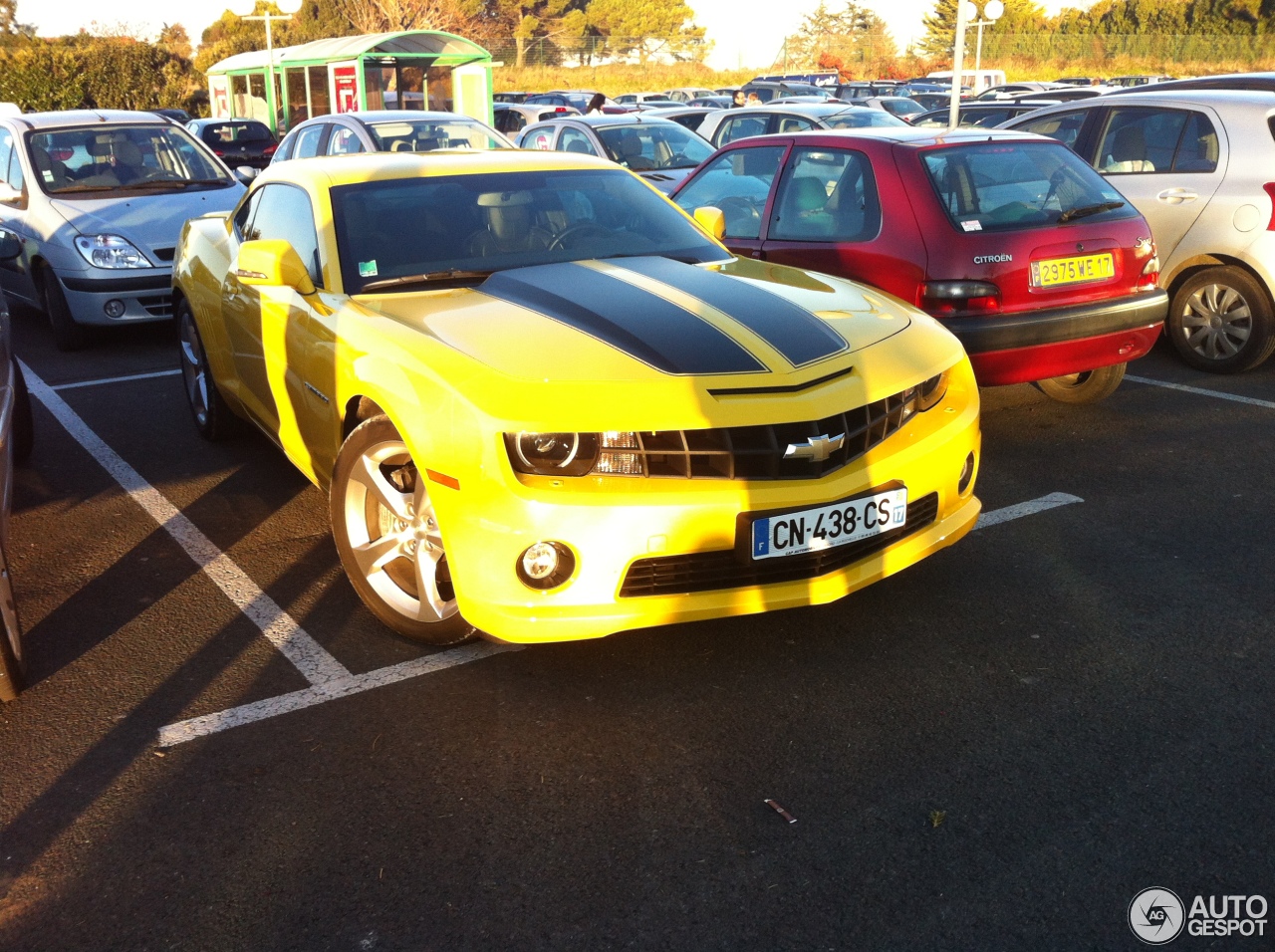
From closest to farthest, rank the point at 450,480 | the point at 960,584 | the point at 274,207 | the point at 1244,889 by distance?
the point at 1244,889, the point at 450,480, the point at 960,584, the point at 274,207

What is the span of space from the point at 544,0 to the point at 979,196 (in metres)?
70.9

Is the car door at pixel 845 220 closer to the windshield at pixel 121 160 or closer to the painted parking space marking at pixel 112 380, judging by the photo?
the painted parking space marking at pixel 112 380

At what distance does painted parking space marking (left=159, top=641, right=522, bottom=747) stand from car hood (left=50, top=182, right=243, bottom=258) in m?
5.98

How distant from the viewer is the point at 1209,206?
727 cm

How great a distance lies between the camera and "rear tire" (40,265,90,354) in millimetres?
8547

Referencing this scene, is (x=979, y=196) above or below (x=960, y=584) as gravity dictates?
above

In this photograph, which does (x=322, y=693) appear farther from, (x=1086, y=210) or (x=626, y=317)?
(x=1086, y=210)

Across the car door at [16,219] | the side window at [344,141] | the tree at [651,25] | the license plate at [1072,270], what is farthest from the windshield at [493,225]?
the tree at [651,25]

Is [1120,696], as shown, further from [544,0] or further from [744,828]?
[544,0]

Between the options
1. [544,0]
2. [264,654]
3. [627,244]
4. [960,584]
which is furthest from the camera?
[544,0]

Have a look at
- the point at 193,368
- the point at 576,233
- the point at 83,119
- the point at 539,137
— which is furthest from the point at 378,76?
the point at 576,233

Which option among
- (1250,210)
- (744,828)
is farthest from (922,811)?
(1250,210)

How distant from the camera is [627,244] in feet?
15.8

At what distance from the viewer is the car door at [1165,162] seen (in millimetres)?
7348
